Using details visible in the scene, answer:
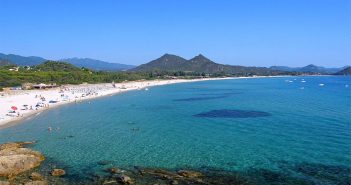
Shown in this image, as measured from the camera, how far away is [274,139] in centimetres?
3791

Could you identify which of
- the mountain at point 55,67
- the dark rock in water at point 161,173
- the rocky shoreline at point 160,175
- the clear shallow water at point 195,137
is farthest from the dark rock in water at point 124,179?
the mountain at point 55,67

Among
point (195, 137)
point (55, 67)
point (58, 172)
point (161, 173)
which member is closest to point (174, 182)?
point (161, 173)

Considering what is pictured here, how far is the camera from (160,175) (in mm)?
26422

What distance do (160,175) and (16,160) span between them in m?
11.6

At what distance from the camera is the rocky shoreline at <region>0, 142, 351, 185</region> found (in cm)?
2495

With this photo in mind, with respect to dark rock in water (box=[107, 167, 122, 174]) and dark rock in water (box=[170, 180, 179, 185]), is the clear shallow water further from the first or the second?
dark rock in water (box=[170, 180, 179, 185])

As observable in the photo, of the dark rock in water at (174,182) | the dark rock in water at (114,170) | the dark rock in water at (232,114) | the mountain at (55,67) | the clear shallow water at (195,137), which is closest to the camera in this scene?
the dark rock in water at (174,182)

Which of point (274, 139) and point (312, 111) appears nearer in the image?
point (274, 139)

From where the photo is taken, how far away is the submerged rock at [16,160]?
27.6 metres

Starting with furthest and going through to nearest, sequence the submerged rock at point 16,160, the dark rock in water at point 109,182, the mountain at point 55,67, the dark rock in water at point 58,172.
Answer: the mountain at point 55,67 → the submerged rock at point 16,160 → the dark rock in water at point 58,172 → the dark rock in water at point 109,182

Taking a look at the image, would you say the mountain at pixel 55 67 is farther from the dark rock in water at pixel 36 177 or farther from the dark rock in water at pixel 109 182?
the dark rock in water at pixel 109 182

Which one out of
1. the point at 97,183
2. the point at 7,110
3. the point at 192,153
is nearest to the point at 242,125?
the point at 192,153

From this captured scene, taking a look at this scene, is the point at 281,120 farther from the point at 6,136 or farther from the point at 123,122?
the point at 6,136

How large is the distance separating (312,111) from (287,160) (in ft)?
104
